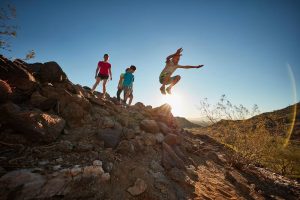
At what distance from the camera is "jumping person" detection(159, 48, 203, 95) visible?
28.5 feet

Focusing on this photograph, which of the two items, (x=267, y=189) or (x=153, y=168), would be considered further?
(x=267, y=189)

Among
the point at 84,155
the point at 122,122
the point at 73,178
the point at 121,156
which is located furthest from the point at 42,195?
the point at 122,122

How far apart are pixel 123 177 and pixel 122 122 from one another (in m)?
2.89

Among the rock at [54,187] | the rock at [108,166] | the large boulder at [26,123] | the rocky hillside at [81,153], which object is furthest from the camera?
the rock at [108,166]

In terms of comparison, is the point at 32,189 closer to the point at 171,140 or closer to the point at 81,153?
the point at 81,153

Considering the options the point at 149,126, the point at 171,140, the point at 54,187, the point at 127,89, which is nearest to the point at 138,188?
the point at 54,187

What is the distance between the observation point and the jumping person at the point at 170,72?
8.68 metres

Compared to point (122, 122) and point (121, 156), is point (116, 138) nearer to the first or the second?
point (121, 156)

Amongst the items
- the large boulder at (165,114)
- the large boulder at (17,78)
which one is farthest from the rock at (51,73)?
the large boulder at (165,114)

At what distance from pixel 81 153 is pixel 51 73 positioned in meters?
3.57

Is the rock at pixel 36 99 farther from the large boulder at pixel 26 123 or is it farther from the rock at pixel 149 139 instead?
the rock at pixel 149 139

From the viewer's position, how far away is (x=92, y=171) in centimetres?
415

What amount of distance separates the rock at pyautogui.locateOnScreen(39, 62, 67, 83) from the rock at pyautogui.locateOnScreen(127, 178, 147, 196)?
4.60m

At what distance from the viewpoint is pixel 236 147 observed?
11.0 meters
